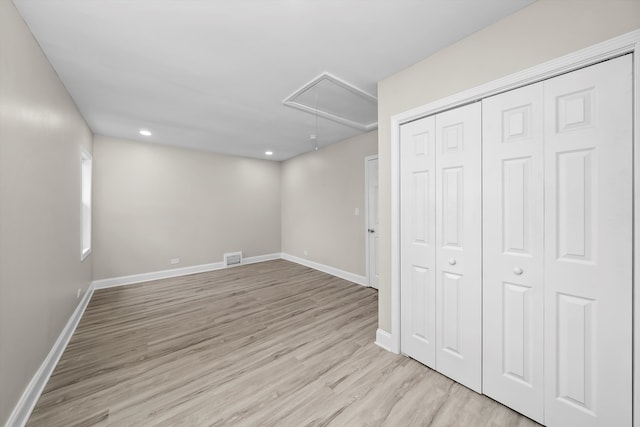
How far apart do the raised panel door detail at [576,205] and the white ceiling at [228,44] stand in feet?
3.42

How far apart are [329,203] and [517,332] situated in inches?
138

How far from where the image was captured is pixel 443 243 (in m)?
1.82

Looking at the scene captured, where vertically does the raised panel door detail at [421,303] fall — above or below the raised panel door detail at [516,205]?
below

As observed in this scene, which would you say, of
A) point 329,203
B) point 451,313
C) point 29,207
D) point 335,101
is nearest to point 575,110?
point 451,313

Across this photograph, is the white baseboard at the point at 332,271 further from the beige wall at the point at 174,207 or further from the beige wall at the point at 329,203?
the beige wall at the point at 174,207

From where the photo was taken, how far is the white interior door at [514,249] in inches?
54.9

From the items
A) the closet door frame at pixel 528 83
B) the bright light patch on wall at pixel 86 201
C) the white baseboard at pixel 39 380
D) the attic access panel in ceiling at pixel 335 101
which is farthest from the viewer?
the bright light patch on wall at pixel 86 201

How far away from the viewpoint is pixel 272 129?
363 cm

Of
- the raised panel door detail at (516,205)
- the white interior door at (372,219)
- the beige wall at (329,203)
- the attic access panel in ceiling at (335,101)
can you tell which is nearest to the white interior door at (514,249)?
the raised panel door detail at (516,205)

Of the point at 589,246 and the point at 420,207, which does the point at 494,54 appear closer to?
the point at 420,207

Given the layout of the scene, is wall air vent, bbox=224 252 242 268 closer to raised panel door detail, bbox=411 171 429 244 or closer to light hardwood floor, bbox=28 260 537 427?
light hardwood floor, bbox=28 260 537 427

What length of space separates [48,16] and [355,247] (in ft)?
13.4

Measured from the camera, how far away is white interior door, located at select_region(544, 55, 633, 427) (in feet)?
3.78

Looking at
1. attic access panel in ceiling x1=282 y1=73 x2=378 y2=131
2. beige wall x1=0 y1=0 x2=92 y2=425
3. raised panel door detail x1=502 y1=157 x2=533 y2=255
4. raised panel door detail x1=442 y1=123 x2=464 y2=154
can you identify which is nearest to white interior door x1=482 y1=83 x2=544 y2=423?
raised panel door detail x1=502 y1=157 x2=533 y2=255
